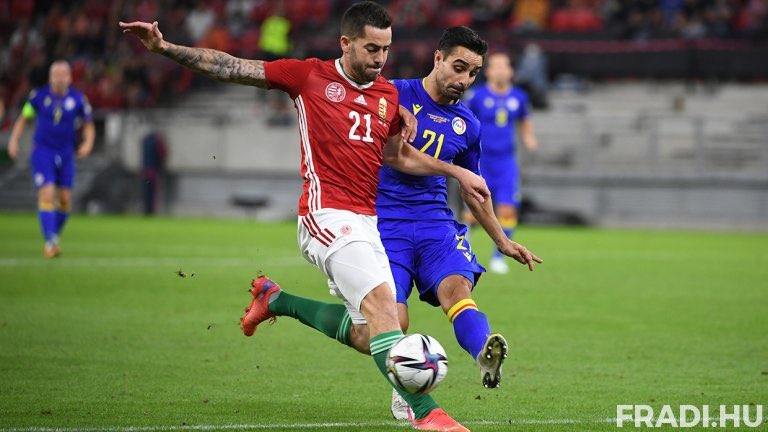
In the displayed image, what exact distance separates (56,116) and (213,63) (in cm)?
1135

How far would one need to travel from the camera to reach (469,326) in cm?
635

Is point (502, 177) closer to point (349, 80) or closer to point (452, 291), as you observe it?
point (452, 291)

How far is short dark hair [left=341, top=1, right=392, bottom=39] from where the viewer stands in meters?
6.12

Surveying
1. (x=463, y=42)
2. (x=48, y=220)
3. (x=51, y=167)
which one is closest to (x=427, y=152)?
(x=463, y=42)

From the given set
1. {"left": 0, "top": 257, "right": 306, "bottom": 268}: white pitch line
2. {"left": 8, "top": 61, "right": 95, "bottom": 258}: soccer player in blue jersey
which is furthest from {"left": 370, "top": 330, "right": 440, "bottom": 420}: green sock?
{"left": 8, "top": 61, "right": 95, "bottom": 258}: soccer player in blue jersey

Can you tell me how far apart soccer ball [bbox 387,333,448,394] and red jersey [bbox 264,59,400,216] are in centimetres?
Answer: 84

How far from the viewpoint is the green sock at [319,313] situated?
653cm

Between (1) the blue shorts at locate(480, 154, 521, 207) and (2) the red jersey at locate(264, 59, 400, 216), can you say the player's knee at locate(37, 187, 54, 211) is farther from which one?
(2) the red jersey at locate(264, 59, 400, 216)

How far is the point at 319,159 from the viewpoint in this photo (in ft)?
20.2

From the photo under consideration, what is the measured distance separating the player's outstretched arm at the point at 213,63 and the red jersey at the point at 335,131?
0.24 ft

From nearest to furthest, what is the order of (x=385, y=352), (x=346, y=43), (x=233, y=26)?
1. (x=385, y=352)
2. (x=346, y=43)
3. (x=233, y=26)

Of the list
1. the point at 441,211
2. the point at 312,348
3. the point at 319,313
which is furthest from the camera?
the point at 312,348

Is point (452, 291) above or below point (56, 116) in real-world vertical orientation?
below

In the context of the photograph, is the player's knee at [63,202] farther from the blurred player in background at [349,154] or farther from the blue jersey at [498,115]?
the blurred player in background at [349,154]
